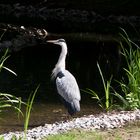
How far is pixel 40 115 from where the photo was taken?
9.58m

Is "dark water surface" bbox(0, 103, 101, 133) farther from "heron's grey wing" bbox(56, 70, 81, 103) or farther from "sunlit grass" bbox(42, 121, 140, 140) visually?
"sunlit grass" bbox(42, 121, 140, 140)

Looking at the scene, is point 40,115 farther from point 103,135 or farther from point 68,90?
point 103,135

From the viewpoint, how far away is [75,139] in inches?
253

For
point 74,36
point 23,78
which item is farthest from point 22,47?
point 23,78

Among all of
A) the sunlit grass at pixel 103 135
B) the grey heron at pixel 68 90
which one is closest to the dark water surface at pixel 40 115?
the grey heron at pixel 68 90

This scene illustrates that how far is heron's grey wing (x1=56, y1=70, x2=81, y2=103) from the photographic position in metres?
8.80

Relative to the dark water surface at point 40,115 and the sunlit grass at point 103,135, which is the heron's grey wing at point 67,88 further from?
the sunlit grass at point 103,135

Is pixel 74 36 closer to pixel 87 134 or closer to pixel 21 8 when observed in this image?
pixel 21 8

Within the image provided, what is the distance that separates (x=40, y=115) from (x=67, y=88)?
3.12 ft

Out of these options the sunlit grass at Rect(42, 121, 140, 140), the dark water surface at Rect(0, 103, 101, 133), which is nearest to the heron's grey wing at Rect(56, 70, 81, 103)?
the dark water surface at Rect(0, 103, 101, 133)

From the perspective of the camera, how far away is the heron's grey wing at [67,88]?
8805 millimetres

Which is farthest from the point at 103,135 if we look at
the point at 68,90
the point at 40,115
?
the point at 40,115

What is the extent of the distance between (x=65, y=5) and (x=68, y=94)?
16950 millimetres

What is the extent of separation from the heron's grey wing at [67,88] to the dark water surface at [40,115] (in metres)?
0.61
